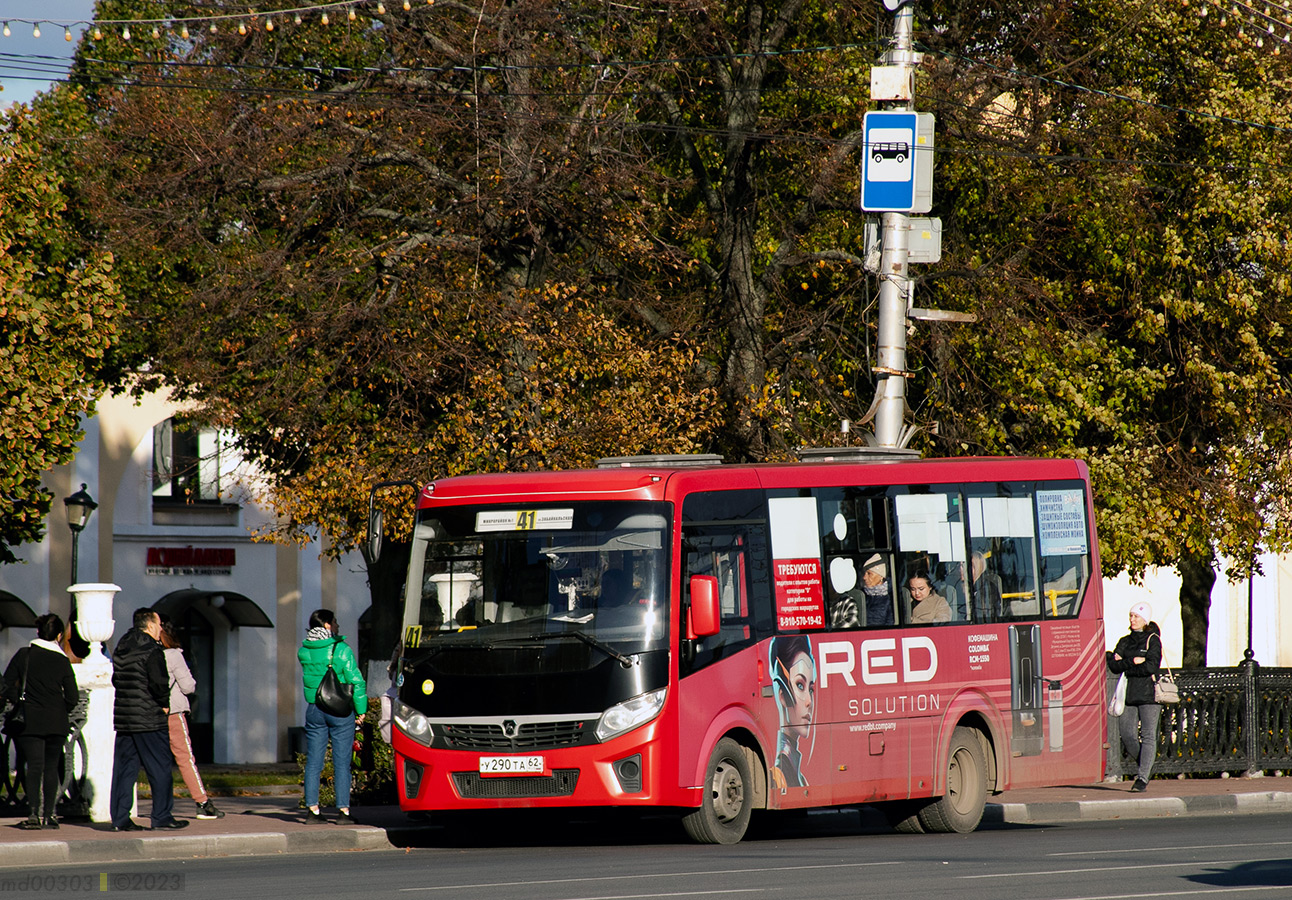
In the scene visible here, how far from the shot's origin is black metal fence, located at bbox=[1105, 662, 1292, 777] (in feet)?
76.1

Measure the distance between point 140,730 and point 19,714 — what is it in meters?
1.31

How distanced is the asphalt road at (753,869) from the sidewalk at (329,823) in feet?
1.06

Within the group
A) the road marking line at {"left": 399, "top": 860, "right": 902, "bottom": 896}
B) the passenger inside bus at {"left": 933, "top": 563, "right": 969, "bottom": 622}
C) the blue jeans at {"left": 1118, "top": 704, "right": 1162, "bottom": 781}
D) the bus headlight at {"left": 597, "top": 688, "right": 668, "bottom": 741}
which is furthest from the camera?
the blue jeans at {"left": 1118, "top": 704, "right": 1162, "bottom": 781}

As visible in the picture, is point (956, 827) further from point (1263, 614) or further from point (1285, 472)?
point (1263, 614)

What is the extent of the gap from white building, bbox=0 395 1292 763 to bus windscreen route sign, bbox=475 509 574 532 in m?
21.5

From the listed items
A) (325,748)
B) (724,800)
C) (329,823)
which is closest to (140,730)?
(325,748)

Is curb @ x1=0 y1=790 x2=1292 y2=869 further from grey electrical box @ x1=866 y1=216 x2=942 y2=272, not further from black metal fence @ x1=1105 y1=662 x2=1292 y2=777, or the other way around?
grey electrical box @ x1=866 y1=216 x2=942 y2=272

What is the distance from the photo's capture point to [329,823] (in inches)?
631

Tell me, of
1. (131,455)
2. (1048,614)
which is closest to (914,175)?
(1048,614)

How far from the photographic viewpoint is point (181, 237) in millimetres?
22172

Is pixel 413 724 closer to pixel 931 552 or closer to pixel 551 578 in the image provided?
pixel 551 578

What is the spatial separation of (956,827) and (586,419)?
6.72m

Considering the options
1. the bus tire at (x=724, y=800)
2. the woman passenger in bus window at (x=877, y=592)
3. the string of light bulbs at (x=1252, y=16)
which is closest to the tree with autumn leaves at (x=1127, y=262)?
the string of light bulbs at (x=1252, y=16)

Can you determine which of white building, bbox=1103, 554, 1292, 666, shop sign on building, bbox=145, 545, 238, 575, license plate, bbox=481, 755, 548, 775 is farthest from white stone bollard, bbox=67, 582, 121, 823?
white building, bbox=1103, 554, 1292, 666
